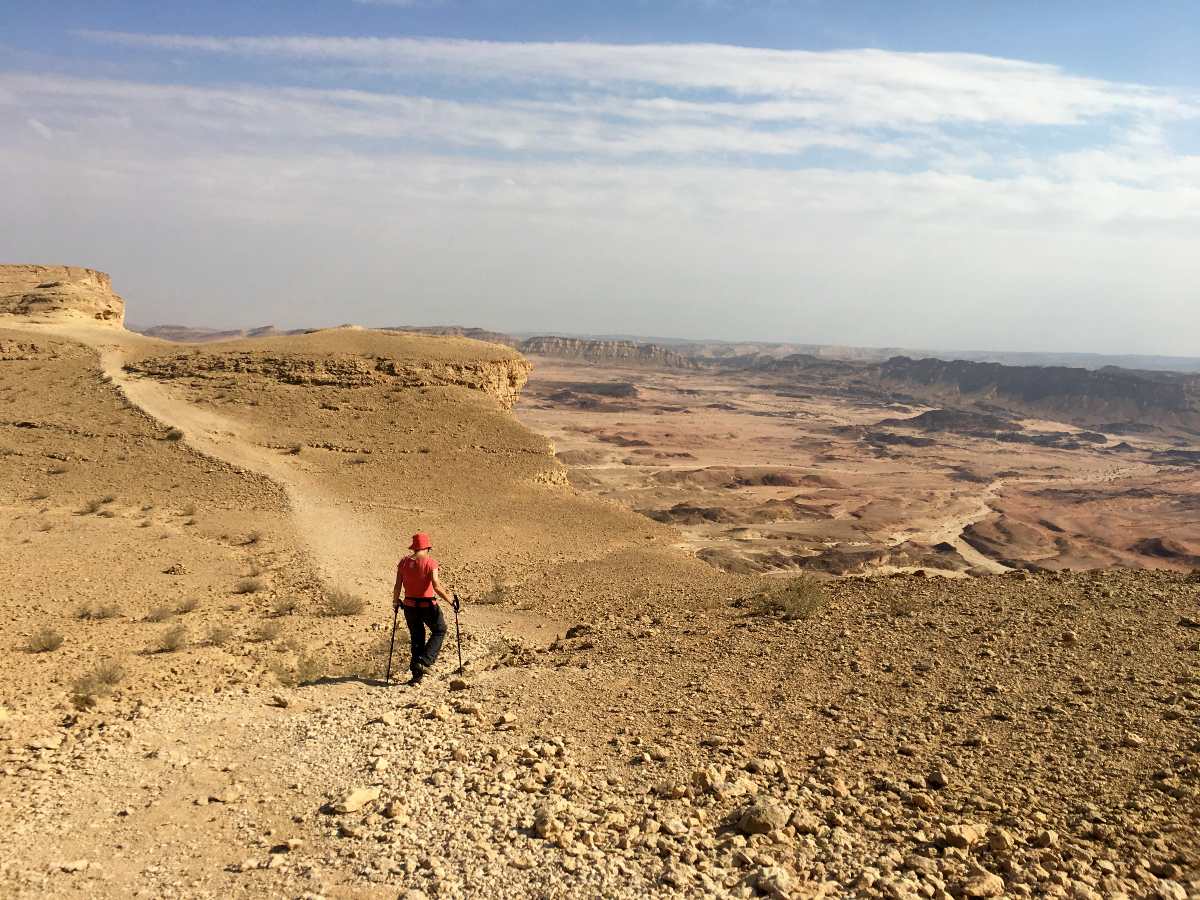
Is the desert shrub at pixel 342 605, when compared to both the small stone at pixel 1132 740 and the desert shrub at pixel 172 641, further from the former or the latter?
the small stone at pixel 1132 740

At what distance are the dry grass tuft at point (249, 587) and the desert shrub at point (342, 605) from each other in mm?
1235

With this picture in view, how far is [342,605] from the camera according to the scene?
1117cm

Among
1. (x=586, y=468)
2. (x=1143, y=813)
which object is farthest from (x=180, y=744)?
(x=586, y=468)

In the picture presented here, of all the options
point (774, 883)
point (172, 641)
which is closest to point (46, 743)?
point (172, 641)

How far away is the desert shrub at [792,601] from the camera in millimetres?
9531

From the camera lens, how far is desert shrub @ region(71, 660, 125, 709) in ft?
21.8

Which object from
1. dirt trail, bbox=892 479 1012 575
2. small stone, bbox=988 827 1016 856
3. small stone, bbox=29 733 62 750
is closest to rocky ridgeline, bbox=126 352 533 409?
small stone, bbox=29 733 62 750

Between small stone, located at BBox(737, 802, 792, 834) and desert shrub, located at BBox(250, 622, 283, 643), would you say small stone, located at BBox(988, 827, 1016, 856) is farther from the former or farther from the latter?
desert shrub, located at BBox(250, 622, 283, 643)

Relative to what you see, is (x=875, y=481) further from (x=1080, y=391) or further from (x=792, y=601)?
(x=1080, y=391)

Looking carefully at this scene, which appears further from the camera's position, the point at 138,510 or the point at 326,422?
the point at 326,422

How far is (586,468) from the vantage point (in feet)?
166

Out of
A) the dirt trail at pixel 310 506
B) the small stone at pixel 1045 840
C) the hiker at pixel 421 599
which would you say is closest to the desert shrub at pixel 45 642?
the hiker at pixel 421 599

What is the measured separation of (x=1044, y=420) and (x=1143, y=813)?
10808cm

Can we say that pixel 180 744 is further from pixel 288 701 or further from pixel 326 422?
pixel 326 422
